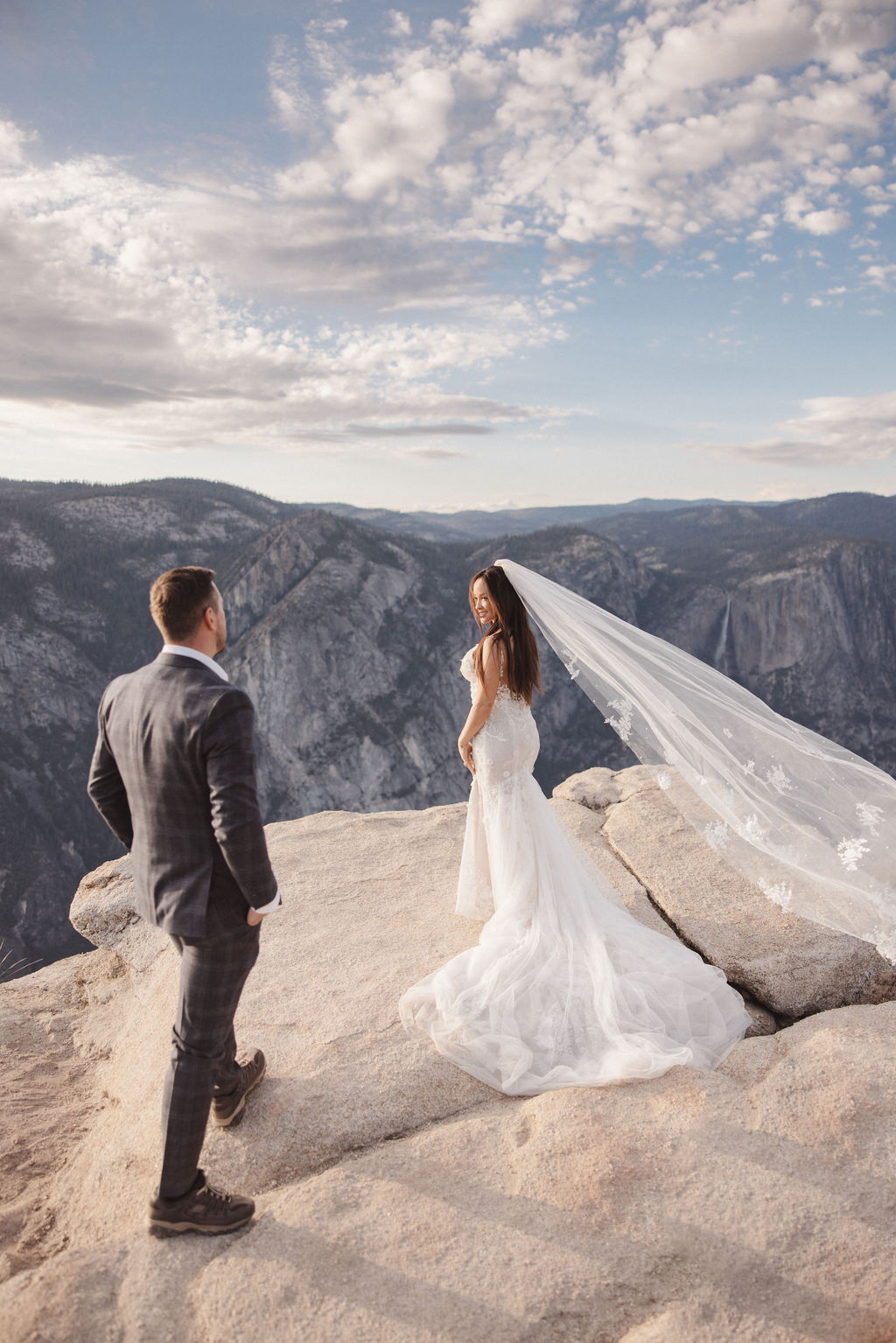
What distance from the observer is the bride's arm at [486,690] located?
15.8 ft

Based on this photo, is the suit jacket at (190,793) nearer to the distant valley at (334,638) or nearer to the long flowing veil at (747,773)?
the long flowing veil at (747,773)

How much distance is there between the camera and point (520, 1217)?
9.42ft

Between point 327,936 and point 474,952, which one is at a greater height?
point 474,952

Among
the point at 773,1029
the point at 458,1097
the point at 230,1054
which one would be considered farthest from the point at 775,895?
the point at 230,1054

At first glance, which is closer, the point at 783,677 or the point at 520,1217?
the point at 520,1217

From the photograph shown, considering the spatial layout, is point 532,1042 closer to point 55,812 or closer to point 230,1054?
point 230,1054

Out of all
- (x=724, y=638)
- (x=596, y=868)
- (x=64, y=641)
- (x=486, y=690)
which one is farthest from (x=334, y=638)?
(x=486, y=690)

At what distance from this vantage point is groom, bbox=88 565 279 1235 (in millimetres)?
2643

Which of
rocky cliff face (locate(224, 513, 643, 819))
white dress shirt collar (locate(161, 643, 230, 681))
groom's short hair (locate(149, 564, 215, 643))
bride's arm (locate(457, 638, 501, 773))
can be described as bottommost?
rocky cliff face (locate(224, 513, 643, 819))

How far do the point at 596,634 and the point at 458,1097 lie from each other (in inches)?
132

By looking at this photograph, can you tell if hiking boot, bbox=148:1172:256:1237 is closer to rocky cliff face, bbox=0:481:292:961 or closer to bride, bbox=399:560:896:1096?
bride, bbox=399:560:896:1096

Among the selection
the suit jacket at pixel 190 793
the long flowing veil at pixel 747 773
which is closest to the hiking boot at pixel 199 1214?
the suit jacket at pixel 190 793

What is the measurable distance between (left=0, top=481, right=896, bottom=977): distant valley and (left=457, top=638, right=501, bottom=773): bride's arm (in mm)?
75975

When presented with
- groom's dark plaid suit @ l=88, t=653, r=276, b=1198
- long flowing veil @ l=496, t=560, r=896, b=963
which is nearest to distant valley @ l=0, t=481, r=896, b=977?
long flowing veil @ l=496, t=560, r=896, b=963
